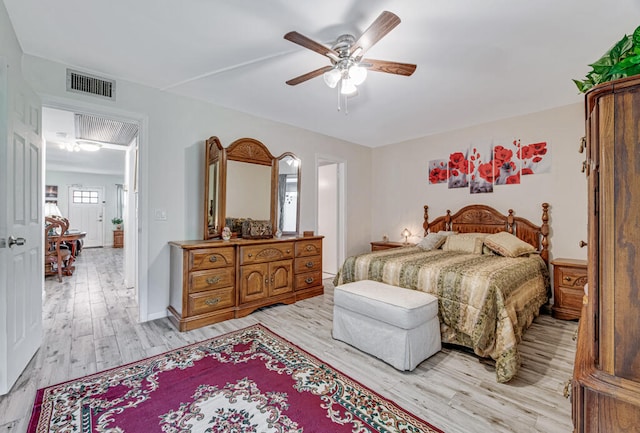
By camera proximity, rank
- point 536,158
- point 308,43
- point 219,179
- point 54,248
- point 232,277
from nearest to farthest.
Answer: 1. point 308,43
2. point 232,277
3. point 219,179
4. point 536,158
5. point 54,248

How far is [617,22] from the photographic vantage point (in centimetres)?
200

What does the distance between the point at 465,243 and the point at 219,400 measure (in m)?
3.25

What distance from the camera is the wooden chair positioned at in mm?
4898

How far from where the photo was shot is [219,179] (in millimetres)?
3400

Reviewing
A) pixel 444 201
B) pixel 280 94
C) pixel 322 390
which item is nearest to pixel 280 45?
pixel 280 94

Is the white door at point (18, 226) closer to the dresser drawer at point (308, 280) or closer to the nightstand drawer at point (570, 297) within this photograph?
the dresser drawer at point (308, 280)

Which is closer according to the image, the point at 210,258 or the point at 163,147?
the point at 210,258

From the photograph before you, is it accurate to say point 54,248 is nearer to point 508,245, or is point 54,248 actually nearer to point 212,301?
point 212,301

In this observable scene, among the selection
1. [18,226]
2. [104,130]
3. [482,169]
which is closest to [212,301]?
[18,226]

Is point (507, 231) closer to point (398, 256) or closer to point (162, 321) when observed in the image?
point (398, 256)

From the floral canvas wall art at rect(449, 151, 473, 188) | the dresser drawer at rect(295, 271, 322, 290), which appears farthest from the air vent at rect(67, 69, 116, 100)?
the floral canvas wall art at rect(449, 151, 473, 188)

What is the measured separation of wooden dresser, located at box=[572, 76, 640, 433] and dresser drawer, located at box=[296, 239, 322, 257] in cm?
325

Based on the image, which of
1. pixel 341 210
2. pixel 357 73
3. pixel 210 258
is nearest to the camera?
pixel 357 73

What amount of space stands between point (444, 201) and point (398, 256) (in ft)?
6.24
